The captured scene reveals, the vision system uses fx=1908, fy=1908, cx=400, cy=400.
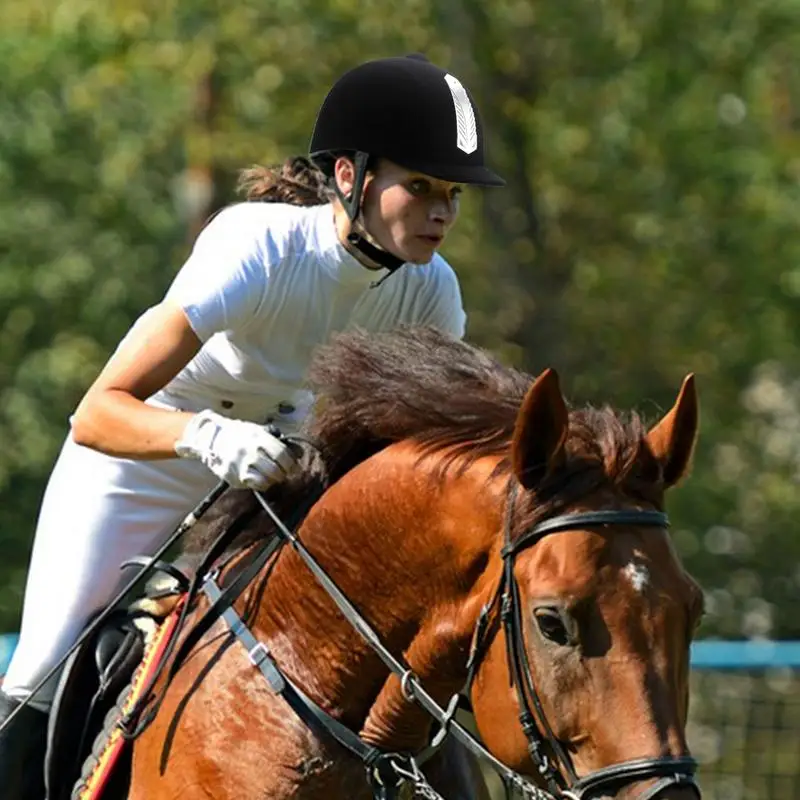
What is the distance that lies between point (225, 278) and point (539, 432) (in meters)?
1.05

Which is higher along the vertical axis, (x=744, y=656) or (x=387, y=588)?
(x=387, y=588)

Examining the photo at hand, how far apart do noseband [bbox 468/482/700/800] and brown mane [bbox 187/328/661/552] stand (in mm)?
56

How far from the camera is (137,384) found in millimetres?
4480

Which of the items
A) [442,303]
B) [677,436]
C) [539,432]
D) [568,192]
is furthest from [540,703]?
[568,192]

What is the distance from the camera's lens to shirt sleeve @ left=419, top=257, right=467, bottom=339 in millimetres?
5094

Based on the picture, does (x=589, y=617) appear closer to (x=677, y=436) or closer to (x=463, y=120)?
(x=677, y=436)

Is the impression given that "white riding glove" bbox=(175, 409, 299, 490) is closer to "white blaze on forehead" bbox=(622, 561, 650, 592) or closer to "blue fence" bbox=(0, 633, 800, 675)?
"white blaze on forehead" bbox=(622, 561, 650, 592)

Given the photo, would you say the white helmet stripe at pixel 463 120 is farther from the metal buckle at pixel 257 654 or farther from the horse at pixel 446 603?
the metal buckle at pixel 257 654

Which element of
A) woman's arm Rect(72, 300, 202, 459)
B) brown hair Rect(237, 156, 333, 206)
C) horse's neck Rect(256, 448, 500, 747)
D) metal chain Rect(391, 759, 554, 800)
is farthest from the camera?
brown hair Rect(237, 156, 333, 206)

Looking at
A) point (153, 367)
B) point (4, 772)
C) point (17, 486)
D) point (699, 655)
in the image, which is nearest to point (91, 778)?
point (4, 772)

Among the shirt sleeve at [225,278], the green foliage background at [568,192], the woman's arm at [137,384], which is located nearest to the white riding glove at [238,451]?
the woman's arm at [137,384]

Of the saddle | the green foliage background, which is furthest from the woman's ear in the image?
the green foliage background

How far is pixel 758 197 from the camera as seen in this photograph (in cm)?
1366

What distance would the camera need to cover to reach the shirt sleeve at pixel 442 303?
201 inches
